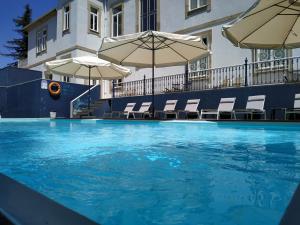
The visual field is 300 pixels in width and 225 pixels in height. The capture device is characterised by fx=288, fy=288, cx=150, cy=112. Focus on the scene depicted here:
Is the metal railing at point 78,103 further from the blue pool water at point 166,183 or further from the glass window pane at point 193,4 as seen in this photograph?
the blue pool water at point 166,183

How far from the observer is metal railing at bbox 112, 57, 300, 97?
1116 centimetres

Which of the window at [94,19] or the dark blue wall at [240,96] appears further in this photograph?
the window at [94,19]

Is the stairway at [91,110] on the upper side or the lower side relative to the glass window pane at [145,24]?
lower

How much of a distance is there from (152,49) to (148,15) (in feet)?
23.4

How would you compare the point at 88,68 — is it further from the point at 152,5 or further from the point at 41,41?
the point at 41,41

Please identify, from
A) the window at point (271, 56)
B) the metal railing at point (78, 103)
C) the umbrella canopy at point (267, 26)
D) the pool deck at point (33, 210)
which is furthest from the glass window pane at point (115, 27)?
the pool deck at point (33, 210)

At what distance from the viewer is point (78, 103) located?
18141 mm

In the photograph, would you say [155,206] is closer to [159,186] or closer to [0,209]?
[159,186]

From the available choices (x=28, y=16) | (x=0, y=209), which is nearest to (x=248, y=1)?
(x=0, y=209)

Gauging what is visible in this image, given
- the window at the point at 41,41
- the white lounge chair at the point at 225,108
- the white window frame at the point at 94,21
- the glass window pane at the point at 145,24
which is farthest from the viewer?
the window at the point at 41,41

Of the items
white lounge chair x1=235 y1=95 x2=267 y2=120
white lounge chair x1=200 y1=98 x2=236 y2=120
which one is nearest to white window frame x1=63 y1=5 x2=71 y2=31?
white lounge chair x1=200 y1=98 x2=236 y2=120

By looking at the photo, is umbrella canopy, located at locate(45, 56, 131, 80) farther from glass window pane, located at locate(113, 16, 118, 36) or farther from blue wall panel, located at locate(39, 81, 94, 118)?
glass window pane, located at locate(113, 16, 118, 36)

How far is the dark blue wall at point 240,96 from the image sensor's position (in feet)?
32.7

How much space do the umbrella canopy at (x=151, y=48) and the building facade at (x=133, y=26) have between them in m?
1.48
